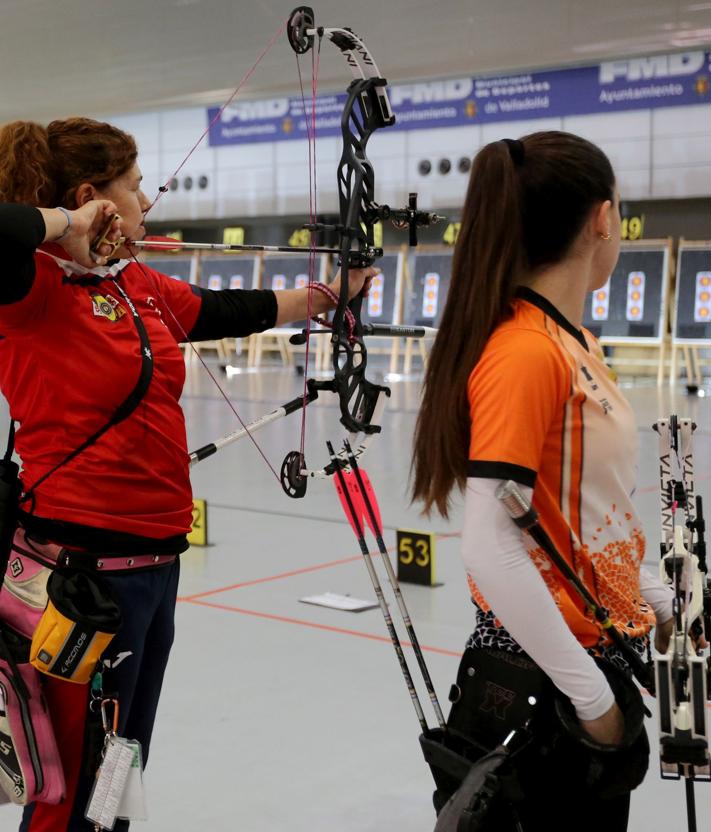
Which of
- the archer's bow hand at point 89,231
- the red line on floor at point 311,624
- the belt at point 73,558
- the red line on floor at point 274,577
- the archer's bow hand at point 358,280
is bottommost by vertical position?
the red line on floor at point 274,577

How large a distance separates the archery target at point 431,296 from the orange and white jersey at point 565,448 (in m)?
9.38

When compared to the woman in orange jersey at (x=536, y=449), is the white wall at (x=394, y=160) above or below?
above

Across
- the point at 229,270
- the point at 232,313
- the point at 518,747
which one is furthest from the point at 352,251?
the point at 229,270

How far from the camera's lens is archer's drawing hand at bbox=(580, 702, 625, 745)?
95 centimetres

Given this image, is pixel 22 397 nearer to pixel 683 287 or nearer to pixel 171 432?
pixel 171 432

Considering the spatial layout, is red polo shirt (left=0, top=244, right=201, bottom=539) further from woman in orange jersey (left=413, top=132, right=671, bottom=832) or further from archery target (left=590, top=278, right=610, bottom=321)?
archery target (left=590, top=278, right=610, bottom=321)

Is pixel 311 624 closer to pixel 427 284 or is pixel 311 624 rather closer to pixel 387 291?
pixel 427 284

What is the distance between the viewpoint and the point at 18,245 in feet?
3.54

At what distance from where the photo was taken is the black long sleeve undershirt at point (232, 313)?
1.53 metres

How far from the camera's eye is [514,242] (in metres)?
1.01

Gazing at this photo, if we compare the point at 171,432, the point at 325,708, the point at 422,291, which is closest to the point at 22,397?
the point at 171,432

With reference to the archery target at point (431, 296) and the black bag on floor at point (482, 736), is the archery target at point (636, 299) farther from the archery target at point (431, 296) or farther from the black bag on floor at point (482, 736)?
the black bag on floor at point (482, 736)

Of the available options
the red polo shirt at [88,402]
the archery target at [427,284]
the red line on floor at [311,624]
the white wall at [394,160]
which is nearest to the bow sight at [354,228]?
the red polo shirt at [88,402]

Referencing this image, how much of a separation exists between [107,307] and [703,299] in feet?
28.0
